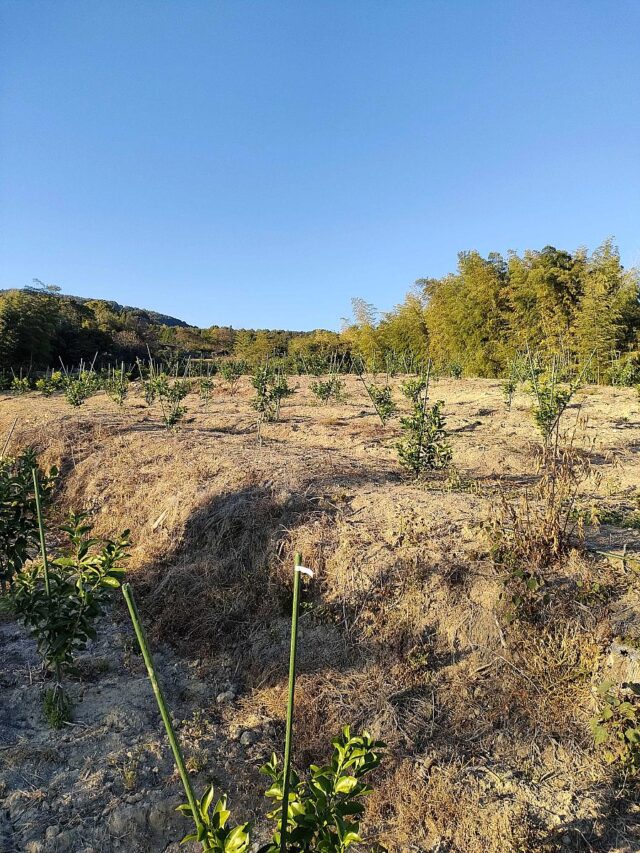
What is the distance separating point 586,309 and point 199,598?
15050mm

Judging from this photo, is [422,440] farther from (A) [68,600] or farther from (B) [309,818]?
(B) [309,818]

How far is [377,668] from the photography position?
2891 millimetres

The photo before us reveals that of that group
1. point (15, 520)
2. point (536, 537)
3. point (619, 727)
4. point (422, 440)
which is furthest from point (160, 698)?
point (422, 440)

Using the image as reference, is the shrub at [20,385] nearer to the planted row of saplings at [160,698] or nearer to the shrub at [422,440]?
the planted row of saplings at [160,698]

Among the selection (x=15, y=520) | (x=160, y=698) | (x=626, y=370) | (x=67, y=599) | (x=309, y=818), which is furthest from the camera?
(x=626, y=370)

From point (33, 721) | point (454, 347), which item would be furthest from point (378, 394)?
point (454, 347)

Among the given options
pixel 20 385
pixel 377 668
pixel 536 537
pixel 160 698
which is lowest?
pixel 377 668

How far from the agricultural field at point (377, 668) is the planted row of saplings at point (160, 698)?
198 mm

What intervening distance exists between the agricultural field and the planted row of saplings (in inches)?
7.8

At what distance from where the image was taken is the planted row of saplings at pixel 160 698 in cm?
111

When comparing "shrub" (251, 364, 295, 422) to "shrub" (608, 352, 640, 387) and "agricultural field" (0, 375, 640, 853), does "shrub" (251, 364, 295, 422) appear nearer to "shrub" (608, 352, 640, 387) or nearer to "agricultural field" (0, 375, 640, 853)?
"agricultural field" (0, 375, 640, 853)

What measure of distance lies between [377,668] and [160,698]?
2129mm

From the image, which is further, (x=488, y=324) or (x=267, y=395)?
(x=488, y=324)

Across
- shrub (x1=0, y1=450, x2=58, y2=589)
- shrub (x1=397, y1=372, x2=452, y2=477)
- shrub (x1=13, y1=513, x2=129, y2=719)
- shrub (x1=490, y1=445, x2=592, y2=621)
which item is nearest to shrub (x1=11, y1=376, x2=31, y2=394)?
shrub (x1=0, y1=450, x2=58, y2=589)
